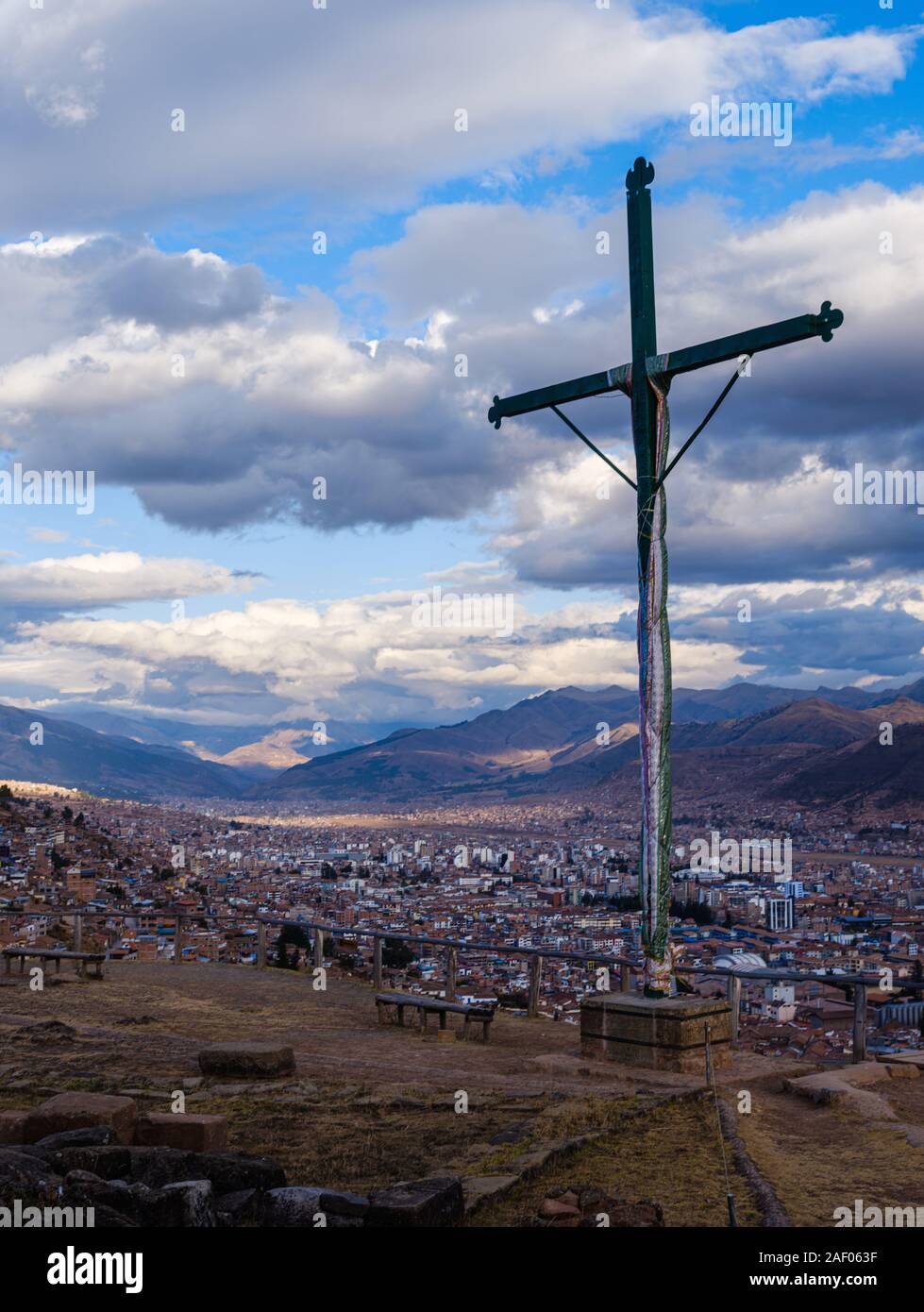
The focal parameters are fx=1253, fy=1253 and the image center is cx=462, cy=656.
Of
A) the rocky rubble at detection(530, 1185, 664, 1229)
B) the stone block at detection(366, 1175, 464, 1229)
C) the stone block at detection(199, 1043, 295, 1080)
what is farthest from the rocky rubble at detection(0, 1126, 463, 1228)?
the stone block at detection(199, 1043, 295, 1080)

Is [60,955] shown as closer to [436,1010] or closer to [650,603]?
[436,1010]

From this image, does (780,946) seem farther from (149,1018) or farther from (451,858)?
(451,858)

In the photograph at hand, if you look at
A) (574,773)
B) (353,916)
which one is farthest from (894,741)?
(574,773)

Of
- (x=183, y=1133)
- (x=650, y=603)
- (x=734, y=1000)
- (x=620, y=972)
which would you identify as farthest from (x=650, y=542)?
(x=183, y=1133)

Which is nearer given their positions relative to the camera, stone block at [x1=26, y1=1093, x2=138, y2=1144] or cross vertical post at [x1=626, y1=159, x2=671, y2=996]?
stone block at [x1=26, y1=1093, x2=138, y2=1144]

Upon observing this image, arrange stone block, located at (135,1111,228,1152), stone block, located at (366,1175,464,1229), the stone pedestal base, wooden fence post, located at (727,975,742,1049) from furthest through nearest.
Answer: wooden fence post, located at (727,975,742,1049) < the stone pedestal base < stone block, located at (135,1111,228,1152) < stone block, located at (366,1175,464,1229)

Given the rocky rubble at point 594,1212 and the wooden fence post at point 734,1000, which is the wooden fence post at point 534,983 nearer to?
the wooden fence post at point 734,1000

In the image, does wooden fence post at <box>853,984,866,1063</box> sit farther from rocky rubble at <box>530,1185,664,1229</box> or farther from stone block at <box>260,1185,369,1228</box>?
stone block at <box>260,1185,369,1228</box>
